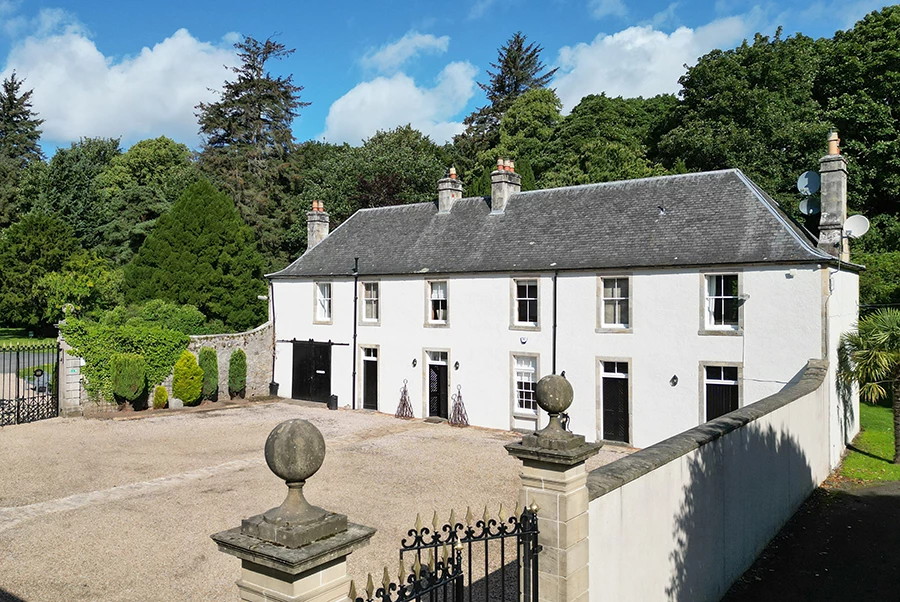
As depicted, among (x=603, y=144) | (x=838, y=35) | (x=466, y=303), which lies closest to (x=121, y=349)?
(x=466, y=303)

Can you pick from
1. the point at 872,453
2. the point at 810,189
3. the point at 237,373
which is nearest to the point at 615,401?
the point at 872,453

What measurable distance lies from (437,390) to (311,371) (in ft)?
20.7

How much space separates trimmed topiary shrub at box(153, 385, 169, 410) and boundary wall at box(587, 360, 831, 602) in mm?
20169

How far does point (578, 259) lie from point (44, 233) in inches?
1375

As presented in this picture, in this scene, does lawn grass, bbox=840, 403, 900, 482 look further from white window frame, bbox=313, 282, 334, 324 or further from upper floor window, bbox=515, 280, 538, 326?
white window frame, bbox=313, 282, 334, 324

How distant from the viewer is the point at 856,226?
17281 mm

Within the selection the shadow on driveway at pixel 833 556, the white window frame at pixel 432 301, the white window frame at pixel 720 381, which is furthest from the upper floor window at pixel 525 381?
the shadow on driveway at pixel 833 556

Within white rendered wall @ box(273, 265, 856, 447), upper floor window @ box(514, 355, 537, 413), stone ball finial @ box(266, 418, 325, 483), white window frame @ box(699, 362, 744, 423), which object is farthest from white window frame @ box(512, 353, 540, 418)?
stone ball finial @ box(266, 418, 325, 483)

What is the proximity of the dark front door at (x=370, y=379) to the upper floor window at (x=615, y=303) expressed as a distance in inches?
362

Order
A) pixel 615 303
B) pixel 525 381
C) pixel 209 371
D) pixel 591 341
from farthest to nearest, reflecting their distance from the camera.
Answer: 1. pixel 209 371
2. pixel 525 381
3. pixel 591 341
4. pixel 615 303

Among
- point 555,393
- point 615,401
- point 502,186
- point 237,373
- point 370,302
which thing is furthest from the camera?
point 237,373

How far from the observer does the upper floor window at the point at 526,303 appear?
20656 mm

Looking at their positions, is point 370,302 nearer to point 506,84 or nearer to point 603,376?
point 603,376

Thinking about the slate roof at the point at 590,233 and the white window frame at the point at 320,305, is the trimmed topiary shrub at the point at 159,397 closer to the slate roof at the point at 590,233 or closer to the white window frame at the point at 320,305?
the white window frame at the point at 320,305
